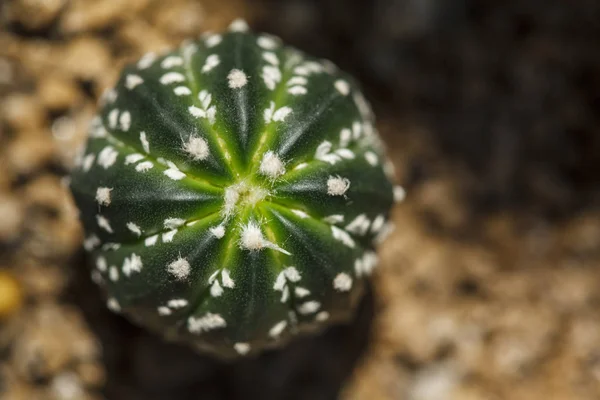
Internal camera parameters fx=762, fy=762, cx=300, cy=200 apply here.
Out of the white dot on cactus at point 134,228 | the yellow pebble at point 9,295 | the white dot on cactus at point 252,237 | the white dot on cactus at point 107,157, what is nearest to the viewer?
the white dot on cactus at point 252,237

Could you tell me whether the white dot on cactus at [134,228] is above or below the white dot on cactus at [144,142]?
below

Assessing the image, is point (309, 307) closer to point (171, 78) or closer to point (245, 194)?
point (245, 194)

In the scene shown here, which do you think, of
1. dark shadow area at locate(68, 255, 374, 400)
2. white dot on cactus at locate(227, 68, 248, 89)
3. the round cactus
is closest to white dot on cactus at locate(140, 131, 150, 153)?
the round cactus

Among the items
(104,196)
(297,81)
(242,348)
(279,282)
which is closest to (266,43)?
(297,81)

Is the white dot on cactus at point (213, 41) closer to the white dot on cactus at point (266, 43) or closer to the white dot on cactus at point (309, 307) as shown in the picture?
the white dot on cactus at point (266, 43)

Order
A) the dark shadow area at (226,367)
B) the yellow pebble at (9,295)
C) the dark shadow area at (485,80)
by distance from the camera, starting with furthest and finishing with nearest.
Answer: the dark shadow area at (485,80)
the dark shadow area at (226,367)
the yellow pebble at (9,295)

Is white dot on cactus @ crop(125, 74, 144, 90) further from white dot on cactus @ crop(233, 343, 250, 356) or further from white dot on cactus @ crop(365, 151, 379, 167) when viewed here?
white dot on cactus @ crop(233, 343, 250, 356)

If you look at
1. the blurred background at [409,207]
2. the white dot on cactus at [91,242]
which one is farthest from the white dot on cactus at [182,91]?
the blurred background at [409,207]
